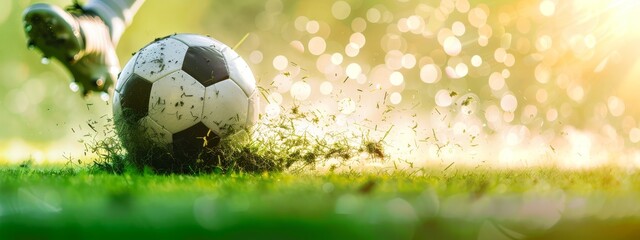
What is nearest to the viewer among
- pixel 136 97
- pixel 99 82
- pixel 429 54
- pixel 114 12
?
pixel 136 97

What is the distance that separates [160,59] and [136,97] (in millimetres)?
282

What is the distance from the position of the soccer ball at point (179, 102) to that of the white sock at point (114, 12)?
0.85m

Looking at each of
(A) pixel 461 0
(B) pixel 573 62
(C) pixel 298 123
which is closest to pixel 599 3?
(B) pixel 573 62


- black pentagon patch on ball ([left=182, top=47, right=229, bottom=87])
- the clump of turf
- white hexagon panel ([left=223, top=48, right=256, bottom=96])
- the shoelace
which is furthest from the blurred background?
black pentagon patch on ball ([left=182, top=47, right=229, bottom=87])

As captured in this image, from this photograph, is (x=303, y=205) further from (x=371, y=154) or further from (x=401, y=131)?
(x=401, y=131)

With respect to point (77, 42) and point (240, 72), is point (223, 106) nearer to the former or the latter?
point (240, 72)

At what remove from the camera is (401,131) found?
5.01m

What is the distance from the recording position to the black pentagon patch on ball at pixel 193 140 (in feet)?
14.2

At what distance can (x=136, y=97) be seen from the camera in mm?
4402

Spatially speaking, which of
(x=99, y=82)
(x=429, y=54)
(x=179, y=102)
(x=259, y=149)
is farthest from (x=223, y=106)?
(x=429, y=54)

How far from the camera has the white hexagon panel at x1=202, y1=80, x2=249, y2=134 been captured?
4.33 metres

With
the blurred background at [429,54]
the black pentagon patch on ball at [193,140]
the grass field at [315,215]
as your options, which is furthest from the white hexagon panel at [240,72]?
the blurred background at [429,54]

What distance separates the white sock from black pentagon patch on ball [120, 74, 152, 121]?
972 millimetres

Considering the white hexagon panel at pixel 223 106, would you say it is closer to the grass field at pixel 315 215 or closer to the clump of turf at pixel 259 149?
the clump of turf at pixel 259 149
